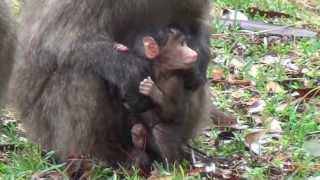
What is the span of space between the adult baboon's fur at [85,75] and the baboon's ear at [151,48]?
0.14m

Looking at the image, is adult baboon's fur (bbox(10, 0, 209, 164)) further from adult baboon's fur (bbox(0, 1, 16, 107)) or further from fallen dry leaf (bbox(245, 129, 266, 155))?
fallen dry leaf (bbox(245, 129, 266, 155))

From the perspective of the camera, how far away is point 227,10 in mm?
8883

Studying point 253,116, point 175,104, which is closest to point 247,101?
point 253,116

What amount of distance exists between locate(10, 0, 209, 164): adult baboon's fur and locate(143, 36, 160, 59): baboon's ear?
0.14 metres

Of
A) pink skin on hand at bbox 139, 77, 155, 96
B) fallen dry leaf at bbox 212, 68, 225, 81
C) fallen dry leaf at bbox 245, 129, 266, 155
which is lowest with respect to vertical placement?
fallen dry leaf at bbox 245, 129, 266, 155

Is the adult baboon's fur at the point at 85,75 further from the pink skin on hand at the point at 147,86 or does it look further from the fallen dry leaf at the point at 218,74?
the fallen dry leaf at the point at 218,74

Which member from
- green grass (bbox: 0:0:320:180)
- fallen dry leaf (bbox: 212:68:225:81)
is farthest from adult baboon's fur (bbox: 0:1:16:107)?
fallen dry leaf (bbox: 212:68:225:81)

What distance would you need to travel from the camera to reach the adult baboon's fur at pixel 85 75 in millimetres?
5043

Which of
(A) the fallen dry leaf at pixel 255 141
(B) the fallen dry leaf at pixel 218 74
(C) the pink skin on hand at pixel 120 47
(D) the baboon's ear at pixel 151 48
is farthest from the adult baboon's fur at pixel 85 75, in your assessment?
(B) the fallen dry leaf at pixel 218 74

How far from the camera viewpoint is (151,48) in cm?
491

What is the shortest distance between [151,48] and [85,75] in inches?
14.6

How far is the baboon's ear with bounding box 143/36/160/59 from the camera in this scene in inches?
193

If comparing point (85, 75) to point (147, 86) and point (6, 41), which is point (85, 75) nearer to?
point (147, 86)

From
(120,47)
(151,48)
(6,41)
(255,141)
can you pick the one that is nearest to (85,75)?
(120,47)
